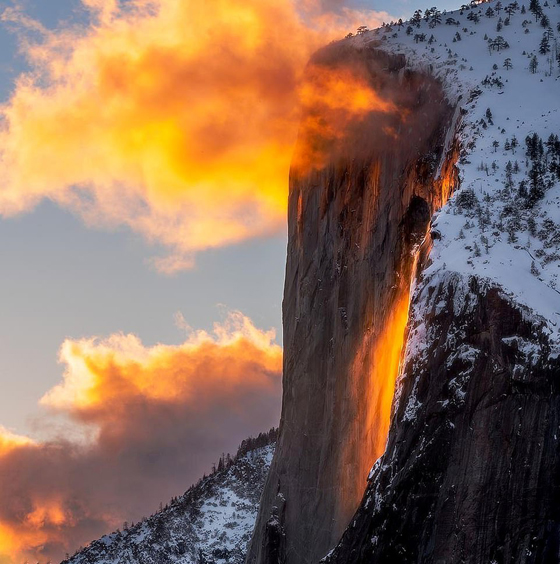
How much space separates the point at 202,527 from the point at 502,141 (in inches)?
3253

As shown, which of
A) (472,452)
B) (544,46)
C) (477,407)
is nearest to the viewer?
(472,452)

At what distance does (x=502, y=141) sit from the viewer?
157 ft

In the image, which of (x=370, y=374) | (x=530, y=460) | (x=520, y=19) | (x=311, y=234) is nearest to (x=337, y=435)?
(x=370, y=374)

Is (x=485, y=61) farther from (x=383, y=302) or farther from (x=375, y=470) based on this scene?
(x=375, y=470)

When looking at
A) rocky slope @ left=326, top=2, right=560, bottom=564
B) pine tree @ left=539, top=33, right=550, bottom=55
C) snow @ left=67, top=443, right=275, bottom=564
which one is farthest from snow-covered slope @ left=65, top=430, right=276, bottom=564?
rocky slope @ left=326, top=2, right=560, bottom=564

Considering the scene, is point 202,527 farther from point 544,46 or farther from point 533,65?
point 533,65

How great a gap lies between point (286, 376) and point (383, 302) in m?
15.7

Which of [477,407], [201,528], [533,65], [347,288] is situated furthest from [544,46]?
[201,528]

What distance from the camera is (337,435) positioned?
58531 mm

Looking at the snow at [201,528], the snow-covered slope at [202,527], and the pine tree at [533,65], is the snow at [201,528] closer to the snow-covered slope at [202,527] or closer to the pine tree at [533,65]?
the snow-covered slope at [202,527]

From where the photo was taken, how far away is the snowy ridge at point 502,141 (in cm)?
3669

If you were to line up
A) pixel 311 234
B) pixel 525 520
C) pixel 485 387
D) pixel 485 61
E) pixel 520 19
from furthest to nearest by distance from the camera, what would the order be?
1. pixel 520 19
2. pixel 311 234
3. pixel 485 61
4. pixel 485 387
5. pixel 525 520

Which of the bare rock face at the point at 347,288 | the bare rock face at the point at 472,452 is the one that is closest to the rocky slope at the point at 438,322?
the bare rock face at the point at 472,452

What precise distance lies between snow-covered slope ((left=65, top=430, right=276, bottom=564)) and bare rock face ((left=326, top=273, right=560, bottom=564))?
78.0 meters
